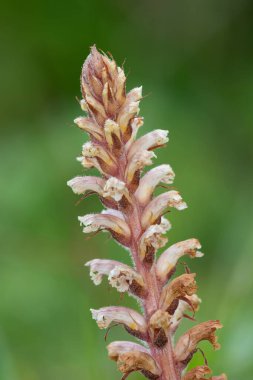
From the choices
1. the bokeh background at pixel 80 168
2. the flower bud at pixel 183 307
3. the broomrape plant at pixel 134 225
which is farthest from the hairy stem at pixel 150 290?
the bokeh background at pixel 80 168

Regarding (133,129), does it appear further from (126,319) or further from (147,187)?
(126,319)

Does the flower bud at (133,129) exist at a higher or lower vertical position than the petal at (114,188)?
higher

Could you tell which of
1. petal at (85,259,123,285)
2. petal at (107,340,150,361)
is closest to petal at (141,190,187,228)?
petal at (85,259,123,285)

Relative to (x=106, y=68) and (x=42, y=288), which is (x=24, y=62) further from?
(x=106, y=68)

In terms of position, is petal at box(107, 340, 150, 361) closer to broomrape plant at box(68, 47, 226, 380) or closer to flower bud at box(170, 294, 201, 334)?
broomrape plant at box(68, 47, 226, 380)

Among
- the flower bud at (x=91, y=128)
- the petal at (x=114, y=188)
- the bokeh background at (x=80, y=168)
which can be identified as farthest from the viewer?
the bokeh background at (x=80, y=168)

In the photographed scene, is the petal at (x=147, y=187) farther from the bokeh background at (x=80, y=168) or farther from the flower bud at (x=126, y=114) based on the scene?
the bokeh background at (x=80, y=168)

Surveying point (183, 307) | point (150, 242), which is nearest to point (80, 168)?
point (183, 307)
